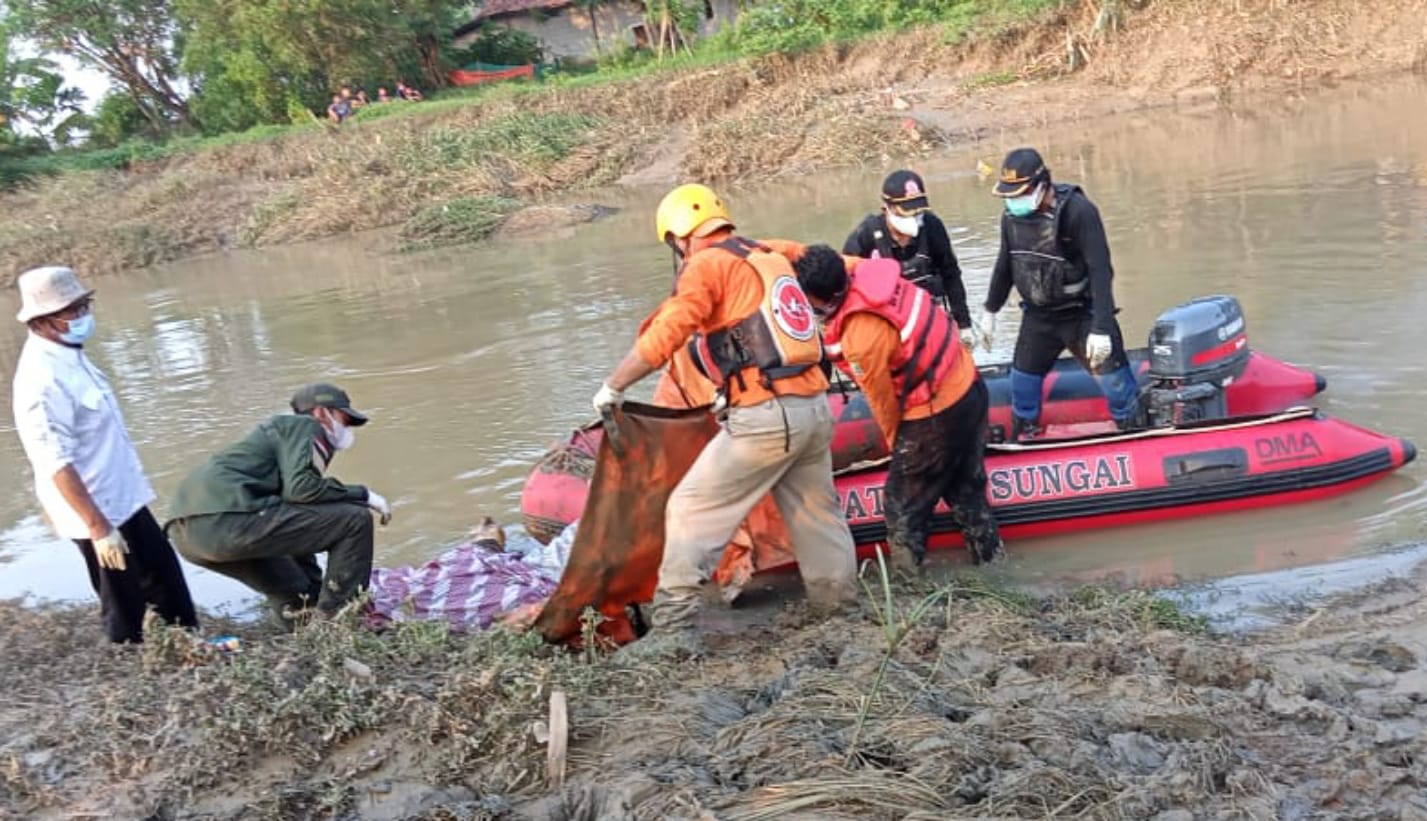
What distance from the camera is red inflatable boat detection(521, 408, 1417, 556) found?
5.79 m

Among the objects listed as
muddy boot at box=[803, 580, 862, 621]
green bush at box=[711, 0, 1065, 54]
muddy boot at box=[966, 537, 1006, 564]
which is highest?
green bush at box=[711, 0, 1065, 54]

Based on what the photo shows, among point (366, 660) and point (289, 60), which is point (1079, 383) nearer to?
point (366, 660)

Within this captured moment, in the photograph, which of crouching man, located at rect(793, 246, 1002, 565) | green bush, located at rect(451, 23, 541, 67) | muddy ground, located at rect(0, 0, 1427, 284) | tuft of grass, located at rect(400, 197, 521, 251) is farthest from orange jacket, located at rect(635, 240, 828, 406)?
green bush, located at rect(451, 23, 541, 67)

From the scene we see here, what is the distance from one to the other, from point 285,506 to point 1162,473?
388 cm

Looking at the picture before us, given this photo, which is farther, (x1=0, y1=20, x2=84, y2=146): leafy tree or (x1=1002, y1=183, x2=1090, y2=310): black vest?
(x1=0, y1=20, x2=84, y2=146): leafy tree

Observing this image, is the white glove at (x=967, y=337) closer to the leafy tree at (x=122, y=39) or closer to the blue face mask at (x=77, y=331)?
the blue face mask at (x=77, y=331)

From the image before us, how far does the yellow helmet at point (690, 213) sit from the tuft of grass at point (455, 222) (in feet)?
48.7

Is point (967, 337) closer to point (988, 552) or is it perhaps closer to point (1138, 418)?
point (1138, 418)

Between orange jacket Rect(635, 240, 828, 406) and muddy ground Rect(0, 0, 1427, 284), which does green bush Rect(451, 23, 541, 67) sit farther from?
orange jacket Rect(635, 240, 828, 406)

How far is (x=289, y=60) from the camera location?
3080cm

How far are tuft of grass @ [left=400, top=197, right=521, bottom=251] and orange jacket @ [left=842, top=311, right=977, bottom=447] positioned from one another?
14.6 meters

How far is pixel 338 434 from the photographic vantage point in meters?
5.14

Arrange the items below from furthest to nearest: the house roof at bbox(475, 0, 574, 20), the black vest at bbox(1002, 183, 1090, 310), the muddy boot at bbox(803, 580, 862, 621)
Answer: the house roof at bbox(475, 0, 574, 20), the black vest at bbox(1002, 183, 1090, 310), the muddy boot at bbox(803, 580, 862, 621)

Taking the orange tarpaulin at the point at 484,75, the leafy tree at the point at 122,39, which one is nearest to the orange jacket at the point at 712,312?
the orange tarpaulin at the point at 484,75
